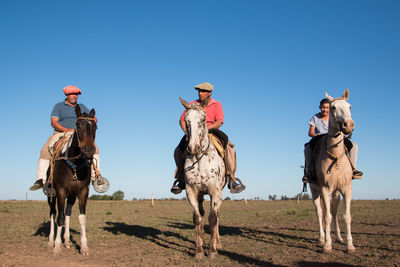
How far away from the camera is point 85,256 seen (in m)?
9.13

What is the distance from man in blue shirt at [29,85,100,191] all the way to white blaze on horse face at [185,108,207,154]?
354cm

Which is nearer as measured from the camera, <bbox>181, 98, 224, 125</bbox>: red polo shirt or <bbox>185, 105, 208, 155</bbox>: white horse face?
<bbox>185, 105, 208, 155</bbox>: white horse face

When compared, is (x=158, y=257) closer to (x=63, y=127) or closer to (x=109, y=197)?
(x=63, y=127)

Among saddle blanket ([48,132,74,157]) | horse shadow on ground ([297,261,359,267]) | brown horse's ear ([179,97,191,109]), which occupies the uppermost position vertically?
brown horse's ear ([179,97,191,109])

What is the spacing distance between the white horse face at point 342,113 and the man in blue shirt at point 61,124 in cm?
640

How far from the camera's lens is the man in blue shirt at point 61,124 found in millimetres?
10281

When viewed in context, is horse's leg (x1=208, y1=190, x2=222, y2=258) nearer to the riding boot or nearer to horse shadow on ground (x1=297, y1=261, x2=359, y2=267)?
horse shadow on ground (x1=297, y1=261, x2=359, y2=267)

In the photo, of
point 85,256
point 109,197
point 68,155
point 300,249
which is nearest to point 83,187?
point 68,155

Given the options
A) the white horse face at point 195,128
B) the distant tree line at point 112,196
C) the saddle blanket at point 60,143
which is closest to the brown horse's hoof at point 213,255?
the white horse face at point 195,128

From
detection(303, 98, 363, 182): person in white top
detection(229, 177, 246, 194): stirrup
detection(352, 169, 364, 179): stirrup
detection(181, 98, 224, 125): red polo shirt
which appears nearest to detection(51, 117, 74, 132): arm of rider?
detection(181, 98, 224, 125): red polo shirt

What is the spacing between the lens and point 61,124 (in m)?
10.6

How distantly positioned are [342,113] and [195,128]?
130 inches

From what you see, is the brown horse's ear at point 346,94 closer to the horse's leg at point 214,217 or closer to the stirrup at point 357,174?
the stirrup at point 357,174

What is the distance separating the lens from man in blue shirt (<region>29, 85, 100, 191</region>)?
33.7ft
